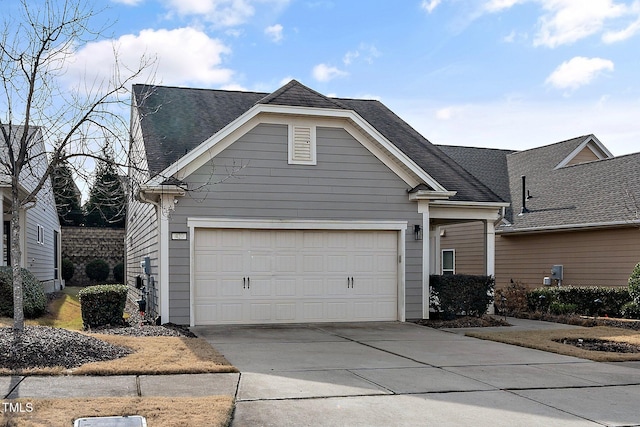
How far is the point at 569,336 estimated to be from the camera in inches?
494

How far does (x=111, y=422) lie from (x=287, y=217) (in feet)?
28.3

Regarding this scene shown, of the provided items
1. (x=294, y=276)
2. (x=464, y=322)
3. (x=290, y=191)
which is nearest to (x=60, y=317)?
(x=294, y=276)

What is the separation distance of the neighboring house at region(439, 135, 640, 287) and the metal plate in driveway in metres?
14.8

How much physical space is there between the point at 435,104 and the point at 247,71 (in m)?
6.63

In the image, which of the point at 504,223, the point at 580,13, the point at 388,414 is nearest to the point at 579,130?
the point at 504,223

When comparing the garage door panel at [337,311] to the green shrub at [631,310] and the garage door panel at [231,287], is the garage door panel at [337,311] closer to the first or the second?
the garage door panel at [231,287]

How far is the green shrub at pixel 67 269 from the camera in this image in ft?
108

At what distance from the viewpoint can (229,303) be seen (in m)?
13.8

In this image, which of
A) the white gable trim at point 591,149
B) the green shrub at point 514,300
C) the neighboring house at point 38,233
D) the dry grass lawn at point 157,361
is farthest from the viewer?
the white gable trim at point 591,149

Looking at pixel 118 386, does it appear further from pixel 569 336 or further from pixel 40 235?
pixel 40 235

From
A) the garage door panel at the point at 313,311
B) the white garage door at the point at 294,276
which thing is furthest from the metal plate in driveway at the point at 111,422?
the garage door panel at the point at 313,311

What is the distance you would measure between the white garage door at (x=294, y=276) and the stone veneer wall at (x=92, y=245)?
861 inches

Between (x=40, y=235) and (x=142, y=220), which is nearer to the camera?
(x=142, y=220)

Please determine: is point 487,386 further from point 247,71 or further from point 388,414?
point 247,71
